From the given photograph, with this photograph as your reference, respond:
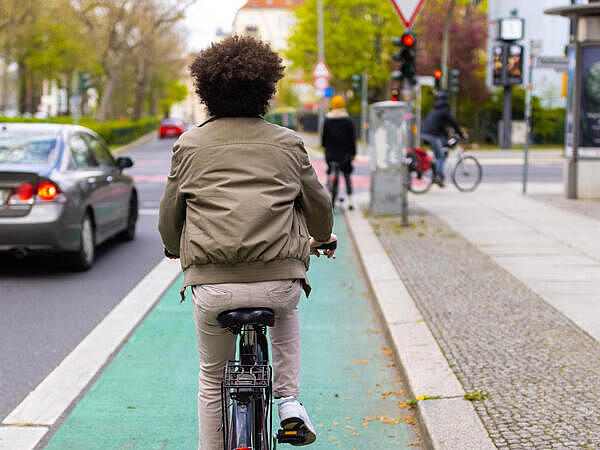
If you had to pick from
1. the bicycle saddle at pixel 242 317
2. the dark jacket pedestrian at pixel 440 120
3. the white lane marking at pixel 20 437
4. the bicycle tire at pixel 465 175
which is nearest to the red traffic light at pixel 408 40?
the dark jacket pedestrian at pixel 440 120

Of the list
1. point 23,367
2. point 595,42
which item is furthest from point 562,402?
point 595,42

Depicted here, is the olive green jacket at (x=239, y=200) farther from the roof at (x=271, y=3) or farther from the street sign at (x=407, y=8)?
the roof at (x=271, y=3)

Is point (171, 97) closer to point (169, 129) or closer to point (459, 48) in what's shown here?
point (169, 129)

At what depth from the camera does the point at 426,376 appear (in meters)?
5.02

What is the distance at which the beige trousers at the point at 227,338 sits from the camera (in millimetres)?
3105

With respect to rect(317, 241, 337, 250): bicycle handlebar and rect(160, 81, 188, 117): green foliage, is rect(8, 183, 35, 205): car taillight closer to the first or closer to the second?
rect(317, 241, 337, 250): bicycle handlebar

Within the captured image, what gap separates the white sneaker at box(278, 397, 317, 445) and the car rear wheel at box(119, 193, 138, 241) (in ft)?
26.7

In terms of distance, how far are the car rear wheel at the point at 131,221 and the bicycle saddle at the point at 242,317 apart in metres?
8.35

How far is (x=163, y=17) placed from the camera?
48.5 meters

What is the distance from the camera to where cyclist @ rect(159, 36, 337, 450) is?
307 centimetres

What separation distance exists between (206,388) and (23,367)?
8.87ft

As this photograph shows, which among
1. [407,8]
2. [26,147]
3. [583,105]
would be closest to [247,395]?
[26,147]

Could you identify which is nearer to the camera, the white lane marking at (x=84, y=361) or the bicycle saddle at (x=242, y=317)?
the bicycle saddle at (x=242, y=317)

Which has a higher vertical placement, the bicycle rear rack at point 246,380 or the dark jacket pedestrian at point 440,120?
the dark jacket pedestrian at point 440,120
